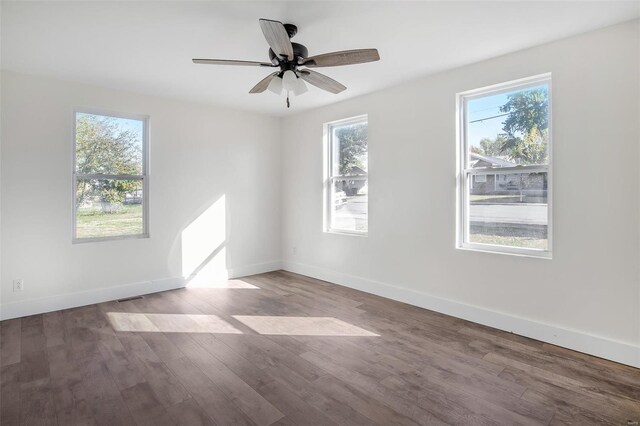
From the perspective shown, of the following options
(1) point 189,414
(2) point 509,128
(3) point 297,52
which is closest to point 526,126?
(2) point 509,128

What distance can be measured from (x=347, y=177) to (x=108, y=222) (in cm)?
313

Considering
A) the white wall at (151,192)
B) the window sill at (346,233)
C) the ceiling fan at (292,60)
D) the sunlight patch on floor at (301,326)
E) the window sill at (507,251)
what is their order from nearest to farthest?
the ceiling fan at (292,60)
the window sill at (507,251)
the sunlight patch on floor at (301,326)
the white wall at (151,192)
the window sill at (346,233)

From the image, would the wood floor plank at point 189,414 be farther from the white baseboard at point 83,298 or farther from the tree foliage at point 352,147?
the tree foliage at point 352,147

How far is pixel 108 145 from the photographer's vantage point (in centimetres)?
415

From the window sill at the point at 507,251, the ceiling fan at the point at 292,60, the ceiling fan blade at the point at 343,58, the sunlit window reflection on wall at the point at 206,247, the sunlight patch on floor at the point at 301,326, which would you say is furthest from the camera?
the sunlit window reflection on wall at the point at 206,247

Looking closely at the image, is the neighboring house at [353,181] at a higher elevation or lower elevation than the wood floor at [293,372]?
higher

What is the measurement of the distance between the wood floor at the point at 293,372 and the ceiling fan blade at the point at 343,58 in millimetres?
2254

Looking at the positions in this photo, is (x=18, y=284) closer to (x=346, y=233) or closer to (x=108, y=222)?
(x=108, y=222)

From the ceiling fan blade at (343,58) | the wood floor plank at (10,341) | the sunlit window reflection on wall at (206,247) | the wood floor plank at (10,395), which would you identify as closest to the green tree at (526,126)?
the ceiling fan blade at (343,58)

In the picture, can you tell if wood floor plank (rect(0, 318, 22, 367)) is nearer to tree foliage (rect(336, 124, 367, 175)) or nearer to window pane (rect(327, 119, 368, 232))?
window pane (rect(327, 119, 368, 232))

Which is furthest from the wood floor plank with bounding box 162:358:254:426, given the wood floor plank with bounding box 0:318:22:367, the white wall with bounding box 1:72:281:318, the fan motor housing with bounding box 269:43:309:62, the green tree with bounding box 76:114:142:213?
the green tree with bounding box 76:114:142:213

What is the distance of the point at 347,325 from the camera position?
3.36 m

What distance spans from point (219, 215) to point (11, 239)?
7.61 feet

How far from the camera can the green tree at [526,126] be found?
3.03 metres
